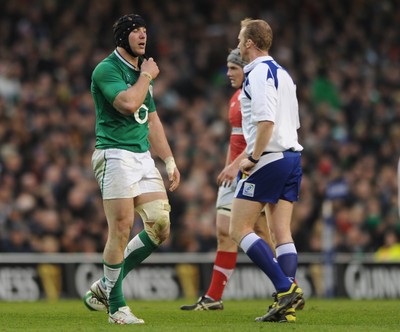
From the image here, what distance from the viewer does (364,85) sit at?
23.1 metres

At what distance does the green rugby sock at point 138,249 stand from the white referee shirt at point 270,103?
1.12 metres

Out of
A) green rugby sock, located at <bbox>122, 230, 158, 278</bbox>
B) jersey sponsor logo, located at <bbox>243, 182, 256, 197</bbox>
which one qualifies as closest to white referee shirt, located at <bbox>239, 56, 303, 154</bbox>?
jersey sponsor logo, located at <bbox>243, 182, 256, 197</bbox>

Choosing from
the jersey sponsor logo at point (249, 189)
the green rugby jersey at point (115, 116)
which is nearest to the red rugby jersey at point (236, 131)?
the jersey sponsor logo at point (249, 189)

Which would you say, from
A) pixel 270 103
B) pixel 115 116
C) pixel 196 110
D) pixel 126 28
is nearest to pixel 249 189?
pixel 270 103

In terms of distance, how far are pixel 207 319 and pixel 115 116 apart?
191 cm

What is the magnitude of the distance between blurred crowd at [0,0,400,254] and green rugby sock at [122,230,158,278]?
7.04m

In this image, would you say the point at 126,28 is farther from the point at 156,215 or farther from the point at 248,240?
the point at 248,240

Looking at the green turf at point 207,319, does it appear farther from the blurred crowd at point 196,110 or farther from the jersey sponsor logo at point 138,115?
the blurred crowd at point 196,110

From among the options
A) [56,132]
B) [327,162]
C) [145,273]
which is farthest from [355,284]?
[56,132]

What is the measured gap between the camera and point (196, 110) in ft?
71.4

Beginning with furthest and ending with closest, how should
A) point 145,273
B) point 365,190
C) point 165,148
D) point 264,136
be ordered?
point 365,190 → point 145,273 → point 165,148 → point 264,136

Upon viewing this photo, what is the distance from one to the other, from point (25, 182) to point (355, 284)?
208 inches

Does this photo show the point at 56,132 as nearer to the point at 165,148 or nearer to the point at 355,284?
the point at 355,284

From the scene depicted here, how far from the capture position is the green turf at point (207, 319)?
8.78 metres
